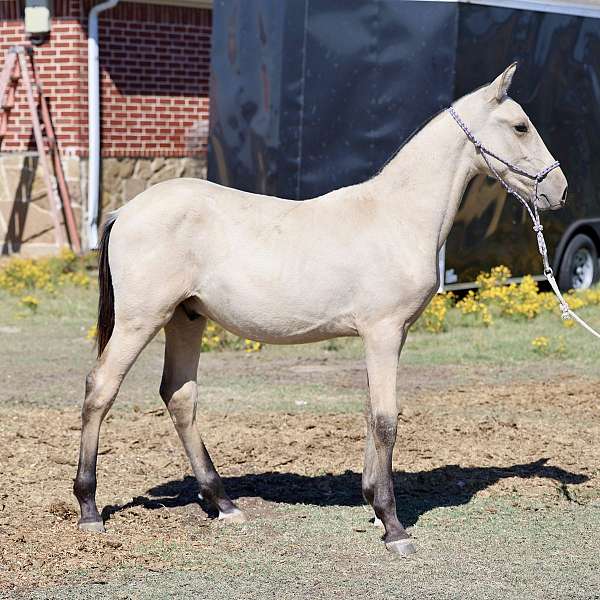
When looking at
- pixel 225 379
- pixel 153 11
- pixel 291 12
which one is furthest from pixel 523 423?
pixel 153 11

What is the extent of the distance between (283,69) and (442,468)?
18.2 ft

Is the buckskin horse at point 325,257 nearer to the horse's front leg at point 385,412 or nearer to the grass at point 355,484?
the horse's front leg at point 385,412

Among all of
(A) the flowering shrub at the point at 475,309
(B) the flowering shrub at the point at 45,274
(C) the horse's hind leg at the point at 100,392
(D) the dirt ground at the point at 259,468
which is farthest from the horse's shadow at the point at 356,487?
(B) the flowering shrub at the point at 45,274

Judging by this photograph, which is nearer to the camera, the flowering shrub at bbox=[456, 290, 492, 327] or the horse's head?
the horse's head

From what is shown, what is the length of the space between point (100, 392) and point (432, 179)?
1.93 m

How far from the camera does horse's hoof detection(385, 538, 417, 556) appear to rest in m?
5.86

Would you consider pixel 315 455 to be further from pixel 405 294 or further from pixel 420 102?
pixel 420 102

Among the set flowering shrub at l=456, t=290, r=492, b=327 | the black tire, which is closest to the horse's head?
flowering shrub at l=456, t=290, r=492, b=327

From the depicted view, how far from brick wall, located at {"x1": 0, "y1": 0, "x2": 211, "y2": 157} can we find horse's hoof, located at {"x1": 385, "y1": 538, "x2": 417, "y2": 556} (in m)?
11.7

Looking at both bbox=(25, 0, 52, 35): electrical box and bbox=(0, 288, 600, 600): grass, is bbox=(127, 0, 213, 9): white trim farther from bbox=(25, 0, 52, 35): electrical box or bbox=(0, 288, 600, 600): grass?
bbox=(0, 288, 600, 600): grass

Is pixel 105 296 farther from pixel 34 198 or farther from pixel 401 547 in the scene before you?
pixel 34 198

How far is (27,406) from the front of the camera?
9000mm

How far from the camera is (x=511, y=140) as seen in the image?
6.07m

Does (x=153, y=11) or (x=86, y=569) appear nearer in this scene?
(x=86, y=569)
